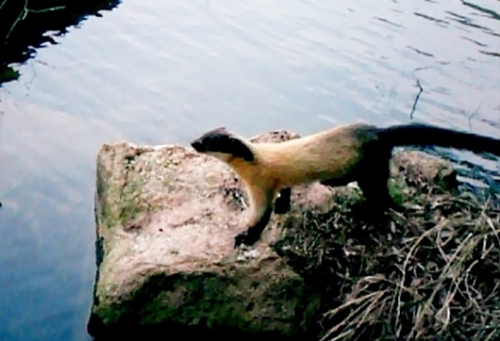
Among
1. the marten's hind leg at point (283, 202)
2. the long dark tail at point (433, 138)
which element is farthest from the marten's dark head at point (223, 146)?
the long dark tail at point (433, 138)

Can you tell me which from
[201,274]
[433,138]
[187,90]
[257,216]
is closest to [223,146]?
[257,216]

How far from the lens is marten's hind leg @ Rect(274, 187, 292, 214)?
17.3 feet

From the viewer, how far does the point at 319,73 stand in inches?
378

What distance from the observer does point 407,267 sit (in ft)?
15.5

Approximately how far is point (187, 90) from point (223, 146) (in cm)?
388

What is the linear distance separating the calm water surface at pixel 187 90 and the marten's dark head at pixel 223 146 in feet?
4.70

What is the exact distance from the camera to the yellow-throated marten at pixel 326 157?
503 centimetres

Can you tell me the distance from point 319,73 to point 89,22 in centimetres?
295

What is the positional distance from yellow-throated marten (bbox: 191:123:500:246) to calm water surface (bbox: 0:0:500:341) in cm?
142

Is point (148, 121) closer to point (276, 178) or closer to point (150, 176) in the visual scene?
point (150, 176)

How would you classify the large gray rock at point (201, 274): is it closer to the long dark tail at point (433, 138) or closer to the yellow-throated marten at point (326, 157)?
the yellow-throated marten at point (326, 157)

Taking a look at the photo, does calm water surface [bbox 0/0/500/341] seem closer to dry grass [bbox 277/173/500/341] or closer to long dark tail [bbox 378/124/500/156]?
dry grass [bbox 277/173/500/341]

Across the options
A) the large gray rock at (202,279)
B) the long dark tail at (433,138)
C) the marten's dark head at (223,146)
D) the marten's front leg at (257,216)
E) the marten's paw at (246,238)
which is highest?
the long dark tail at (433,138)

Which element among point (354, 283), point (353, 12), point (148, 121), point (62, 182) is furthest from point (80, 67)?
point (354, 283)
